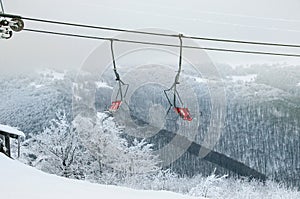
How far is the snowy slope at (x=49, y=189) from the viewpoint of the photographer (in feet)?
6.60

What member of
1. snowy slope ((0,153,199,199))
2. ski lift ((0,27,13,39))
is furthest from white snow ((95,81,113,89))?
ski lift ((0,27,13,39))

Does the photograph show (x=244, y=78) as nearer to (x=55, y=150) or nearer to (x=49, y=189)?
(x=55, y=150)

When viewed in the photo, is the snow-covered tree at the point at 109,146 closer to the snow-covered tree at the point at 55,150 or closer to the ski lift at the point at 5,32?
the snow-covered tree at the point at 55,150

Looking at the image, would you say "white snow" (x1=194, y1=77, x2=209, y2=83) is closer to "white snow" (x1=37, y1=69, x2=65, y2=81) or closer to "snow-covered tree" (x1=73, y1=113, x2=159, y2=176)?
"snow-covered tree" (x1=73, y1=113, x2=159, y2=176)

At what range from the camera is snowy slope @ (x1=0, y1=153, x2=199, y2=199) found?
6.60 ft

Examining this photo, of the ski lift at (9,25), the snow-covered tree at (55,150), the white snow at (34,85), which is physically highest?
the ski lift at (9,25)

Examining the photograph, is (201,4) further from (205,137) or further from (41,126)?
(41,126)

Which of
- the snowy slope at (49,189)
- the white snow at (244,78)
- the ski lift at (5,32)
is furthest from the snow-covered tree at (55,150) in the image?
the ski lift at (5,32)

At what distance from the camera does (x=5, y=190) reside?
200cm

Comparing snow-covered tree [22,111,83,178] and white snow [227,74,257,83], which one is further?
white snow [227,74,257,83]

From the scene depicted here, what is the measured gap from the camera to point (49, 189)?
217 centimetres

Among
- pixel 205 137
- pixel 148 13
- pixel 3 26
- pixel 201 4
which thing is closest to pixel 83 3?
pixel 148 13

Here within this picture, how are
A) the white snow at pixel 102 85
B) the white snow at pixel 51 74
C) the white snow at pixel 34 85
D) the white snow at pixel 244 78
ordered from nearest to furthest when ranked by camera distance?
the white snow at pixel 102 85 < the white snow at pixel 51 74 < the white snow at pixel 34 85 < the white snow at pixel 244 78

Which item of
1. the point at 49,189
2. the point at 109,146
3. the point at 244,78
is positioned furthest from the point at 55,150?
the point at 49,189
